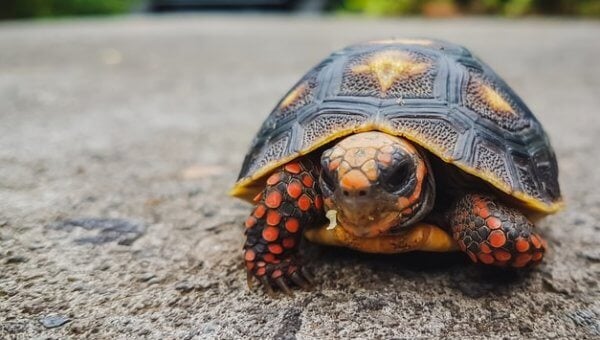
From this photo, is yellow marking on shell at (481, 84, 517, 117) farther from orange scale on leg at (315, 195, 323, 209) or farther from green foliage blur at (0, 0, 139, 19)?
green foliage blur at (0, 0, 139, 19)

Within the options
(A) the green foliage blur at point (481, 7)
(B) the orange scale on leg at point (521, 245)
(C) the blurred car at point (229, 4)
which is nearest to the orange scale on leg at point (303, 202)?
(B) the orange scale on leg at point (521, 245)

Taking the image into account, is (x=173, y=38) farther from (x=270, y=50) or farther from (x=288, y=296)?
(x=288, y=296)

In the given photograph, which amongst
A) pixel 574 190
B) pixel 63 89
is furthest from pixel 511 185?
pixel 63 89

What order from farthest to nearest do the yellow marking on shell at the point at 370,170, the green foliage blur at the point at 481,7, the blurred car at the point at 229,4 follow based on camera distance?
1. the blurred car at the point at 229,4
2. the green foliage blur at the point at 481,7
3. the yellow marking on shell at the point at 370,170

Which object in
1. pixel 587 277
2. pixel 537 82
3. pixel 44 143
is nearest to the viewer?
pixel 587 277

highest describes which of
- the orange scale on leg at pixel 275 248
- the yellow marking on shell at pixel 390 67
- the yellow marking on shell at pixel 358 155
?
the yellow marking on shell at pixel 390 67

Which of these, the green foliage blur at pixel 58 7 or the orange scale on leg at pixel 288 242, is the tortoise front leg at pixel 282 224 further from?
the green foliage blur at pixel 58 7

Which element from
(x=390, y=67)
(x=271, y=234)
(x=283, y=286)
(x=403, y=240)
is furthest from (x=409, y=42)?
(x=283, y=286)
